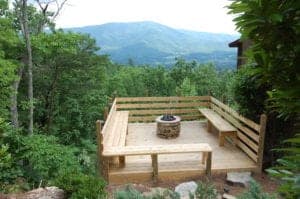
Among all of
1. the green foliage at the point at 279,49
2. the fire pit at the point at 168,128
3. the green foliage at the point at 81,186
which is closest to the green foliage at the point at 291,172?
the green foliage at the point at 279,49

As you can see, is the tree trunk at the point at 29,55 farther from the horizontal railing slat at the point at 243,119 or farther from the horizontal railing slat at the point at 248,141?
the horizontal railing slat at the point at 248,141

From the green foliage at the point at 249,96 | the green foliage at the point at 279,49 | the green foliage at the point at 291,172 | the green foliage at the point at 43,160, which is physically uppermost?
the green foliage at the point at 279,49

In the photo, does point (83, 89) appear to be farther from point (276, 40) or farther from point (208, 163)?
point (276, 40)

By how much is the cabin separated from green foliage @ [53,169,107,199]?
1086 mm

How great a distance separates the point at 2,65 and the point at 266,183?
24.7ft

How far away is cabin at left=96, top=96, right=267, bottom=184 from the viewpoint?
665cm

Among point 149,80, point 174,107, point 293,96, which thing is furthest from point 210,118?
point 149,80

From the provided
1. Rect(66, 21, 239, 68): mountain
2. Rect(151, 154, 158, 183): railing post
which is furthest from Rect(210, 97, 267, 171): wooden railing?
Rect(66, 21, 239, 68): mountain

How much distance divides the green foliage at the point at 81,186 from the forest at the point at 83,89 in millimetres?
16

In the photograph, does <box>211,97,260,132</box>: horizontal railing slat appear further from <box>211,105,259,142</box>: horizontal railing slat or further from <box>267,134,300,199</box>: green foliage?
<box>267,134,300,199</box>: green foliage

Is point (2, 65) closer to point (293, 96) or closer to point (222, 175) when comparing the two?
point (222, 175)

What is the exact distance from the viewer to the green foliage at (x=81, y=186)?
5043mm

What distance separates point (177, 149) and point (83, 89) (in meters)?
9.94

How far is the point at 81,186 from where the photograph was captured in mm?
5262
